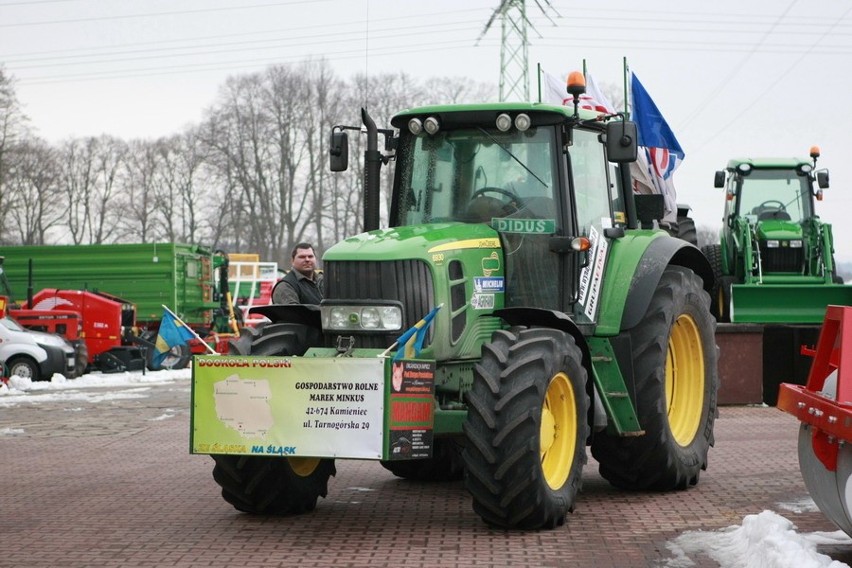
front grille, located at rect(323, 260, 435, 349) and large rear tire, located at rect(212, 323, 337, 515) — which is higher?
front grille, located at rect(323, 260, 435, 349)

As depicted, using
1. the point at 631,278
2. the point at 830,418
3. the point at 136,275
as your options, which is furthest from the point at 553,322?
the point at 136,275

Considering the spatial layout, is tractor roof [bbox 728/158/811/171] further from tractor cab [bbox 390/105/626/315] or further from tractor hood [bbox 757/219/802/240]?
tractor cab [bbox 390/105/626/315]

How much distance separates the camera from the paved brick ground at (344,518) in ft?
25.0

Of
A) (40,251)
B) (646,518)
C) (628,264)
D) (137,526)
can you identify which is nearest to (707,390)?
(628,264)

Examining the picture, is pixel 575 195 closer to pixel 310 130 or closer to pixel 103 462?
pixel 103 462

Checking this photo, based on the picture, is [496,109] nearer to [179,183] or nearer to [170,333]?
[170,333]

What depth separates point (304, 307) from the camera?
30.2 feet

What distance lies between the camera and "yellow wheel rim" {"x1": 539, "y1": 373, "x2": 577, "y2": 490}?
864 cm

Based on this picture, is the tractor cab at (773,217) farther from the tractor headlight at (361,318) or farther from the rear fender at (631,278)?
the tractor headlight at (361,318)

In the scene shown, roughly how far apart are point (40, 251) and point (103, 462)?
2322 centimetres

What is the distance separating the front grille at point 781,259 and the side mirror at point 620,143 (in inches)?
556

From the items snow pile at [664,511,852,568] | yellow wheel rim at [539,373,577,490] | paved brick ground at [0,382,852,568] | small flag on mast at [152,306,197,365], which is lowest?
paved brick ground at [0,382,852,568]

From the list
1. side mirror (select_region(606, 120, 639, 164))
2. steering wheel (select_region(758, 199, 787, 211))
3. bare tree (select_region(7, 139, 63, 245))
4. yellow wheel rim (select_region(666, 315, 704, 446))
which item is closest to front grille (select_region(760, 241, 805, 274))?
steering wheel (select_region(758, 199, 787, 211))

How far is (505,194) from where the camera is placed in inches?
373
